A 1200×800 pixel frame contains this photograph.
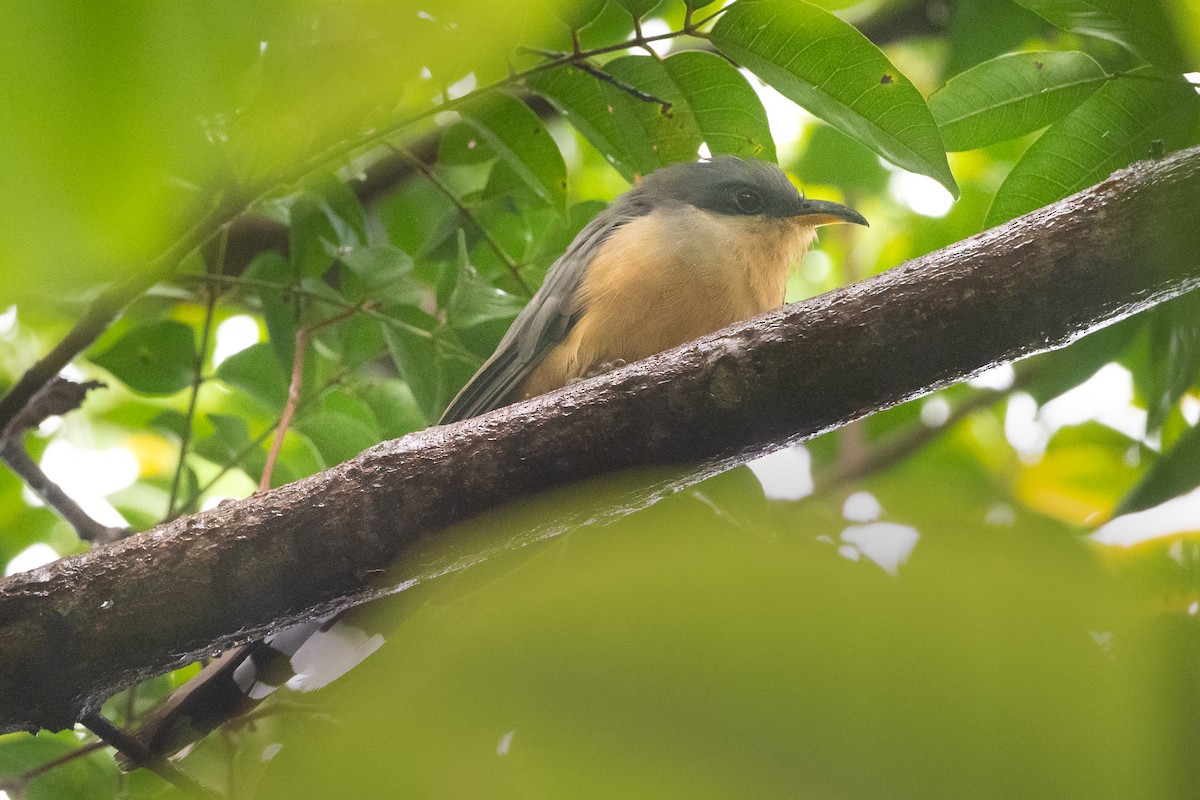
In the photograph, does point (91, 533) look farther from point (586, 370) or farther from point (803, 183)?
point (803, 183)

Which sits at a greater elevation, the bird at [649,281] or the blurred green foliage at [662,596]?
the bird at [649,281]

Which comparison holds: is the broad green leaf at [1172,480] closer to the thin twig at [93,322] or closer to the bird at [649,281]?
the thin twig at [93,322]

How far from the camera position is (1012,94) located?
2.93m

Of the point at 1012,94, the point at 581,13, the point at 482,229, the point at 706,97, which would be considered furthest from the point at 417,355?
the point at 1012,94

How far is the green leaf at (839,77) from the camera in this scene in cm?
260

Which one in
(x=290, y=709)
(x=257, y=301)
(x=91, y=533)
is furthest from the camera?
(x=257, y=301)

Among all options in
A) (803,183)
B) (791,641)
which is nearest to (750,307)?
(803,183)

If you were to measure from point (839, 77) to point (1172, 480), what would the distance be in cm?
213

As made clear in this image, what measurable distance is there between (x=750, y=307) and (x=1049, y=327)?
185cm

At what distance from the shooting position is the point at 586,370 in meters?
3.78

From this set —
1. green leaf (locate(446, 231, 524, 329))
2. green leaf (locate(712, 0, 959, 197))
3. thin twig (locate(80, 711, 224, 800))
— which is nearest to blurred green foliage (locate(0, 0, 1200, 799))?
thin twig (locate(80, 711, 224, 800))

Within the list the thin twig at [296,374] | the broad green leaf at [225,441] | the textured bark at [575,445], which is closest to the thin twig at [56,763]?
the textured bark at [575,445]

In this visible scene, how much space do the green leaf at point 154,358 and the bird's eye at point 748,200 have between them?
7.51 ft

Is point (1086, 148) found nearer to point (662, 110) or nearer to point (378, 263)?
point (662, 110)
